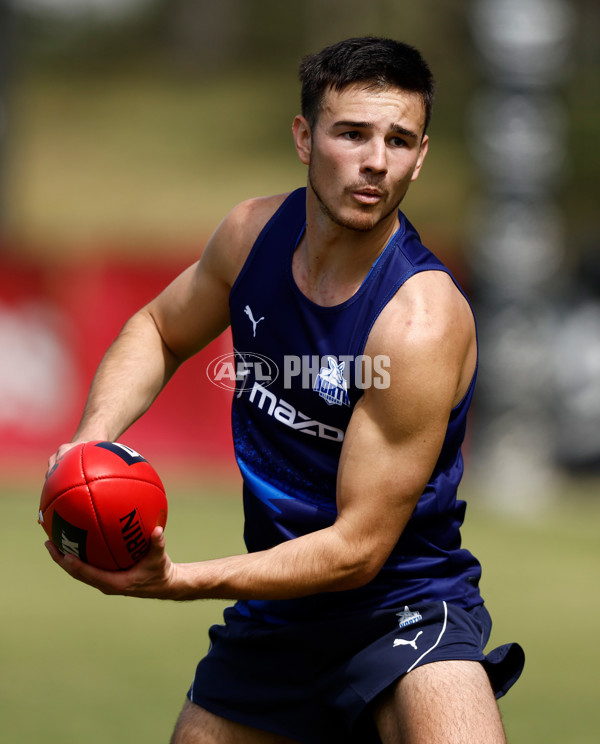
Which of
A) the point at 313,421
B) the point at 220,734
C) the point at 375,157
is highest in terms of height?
the point at 375,157

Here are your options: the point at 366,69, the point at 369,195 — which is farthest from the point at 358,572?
the point at 366,69

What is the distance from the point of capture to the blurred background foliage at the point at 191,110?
112 feet

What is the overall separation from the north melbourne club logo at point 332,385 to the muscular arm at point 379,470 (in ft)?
0.33

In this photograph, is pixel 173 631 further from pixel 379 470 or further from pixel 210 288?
pixel 379 470

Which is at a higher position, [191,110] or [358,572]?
[191,110]

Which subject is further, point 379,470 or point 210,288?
point 210,288

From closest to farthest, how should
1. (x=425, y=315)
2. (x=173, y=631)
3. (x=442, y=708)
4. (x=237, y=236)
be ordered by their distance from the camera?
(x=442, y=708)
(x=425, y=315)
(x=237, y=236)
(x=173, y=631)

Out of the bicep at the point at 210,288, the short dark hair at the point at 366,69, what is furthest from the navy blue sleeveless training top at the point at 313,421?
the short dark hair at the point at 366,69

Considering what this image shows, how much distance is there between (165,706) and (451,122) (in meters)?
32.3

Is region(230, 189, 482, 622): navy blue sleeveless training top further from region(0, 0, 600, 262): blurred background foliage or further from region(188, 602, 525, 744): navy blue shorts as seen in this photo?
region(0, 0, 600, 262): blurred background foliage

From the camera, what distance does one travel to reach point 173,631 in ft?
28.2

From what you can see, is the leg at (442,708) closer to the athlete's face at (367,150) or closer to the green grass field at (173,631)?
the athlete's face at (367,150)

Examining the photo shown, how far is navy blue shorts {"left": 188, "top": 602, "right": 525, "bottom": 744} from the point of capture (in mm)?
4078

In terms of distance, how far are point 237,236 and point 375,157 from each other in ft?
2.60
